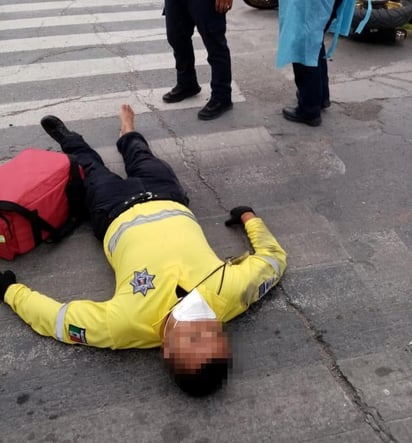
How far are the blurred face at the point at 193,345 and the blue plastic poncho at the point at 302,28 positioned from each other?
2504 millimetres

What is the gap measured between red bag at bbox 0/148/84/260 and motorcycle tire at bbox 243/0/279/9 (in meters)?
4.53

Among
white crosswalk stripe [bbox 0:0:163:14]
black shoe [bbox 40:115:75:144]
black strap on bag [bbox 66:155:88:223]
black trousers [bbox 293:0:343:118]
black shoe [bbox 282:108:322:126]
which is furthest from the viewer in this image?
white crosswalk stripe [bbox 0:0:163:14]

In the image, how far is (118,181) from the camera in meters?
3.25

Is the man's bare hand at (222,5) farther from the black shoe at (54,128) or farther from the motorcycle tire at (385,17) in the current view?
the motorcycle tire at (385,17)

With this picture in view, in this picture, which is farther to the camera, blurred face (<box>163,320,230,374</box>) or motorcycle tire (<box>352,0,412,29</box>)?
motorcycle tire (<box>352,0,412,29</box>)

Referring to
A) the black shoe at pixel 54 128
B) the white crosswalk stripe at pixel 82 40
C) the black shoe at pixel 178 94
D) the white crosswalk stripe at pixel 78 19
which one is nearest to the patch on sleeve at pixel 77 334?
the black shoe at pixel 54 128

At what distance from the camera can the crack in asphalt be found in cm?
218

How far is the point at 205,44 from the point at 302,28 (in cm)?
77

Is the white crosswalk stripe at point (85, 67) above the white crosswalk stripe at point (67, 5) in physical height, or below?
below

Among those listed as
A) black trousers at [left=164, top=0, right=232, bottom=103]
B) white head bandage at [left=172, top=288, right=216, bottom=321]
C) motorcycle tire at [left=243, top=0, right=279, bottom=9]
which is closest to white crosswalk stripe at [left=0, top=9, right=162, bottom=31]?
motorcycle tire at [left=243, top=0, right=279, bottom=9]

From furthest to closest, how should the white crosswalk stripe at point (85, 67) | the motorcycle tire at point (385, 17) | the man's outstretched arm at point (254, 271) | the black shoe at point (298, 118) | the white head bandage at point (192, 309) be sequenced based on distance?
1. the motorcycle tire at point (385, 17)
2. the white crosswalk stripe at point (85, 67)
3. the black shoe at point (298, 118)
4. the man's outstretched arm at point (254, 271)
5. the white head bandage at point (192, 309)

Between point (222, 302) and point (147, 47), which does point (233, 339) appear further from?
point (147, 47)

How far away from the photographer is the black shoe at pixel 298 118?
4.34m

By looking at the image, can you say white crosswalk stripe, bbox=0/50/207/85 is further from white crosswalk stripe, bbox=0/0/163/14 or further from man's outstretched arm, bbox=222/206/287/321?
man's outstretched arm, bbox=222/206/287/321
